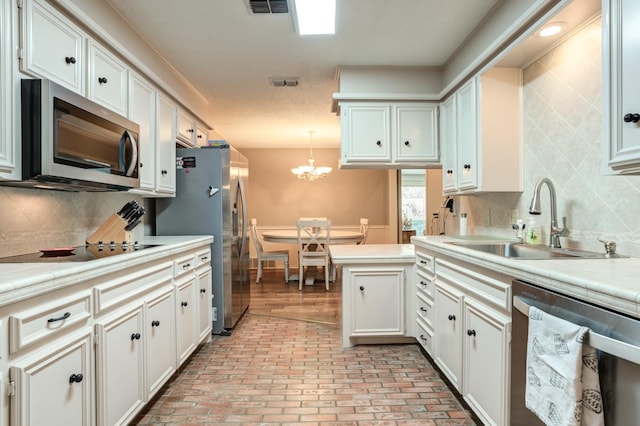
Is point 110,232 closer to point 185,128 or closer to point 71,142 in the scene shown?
point 71,142

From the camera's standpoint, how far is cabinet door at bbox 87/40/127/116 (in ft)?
6.55

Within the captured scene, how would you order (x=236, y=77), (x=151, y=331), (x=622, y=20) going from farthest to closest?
(x=236, y=77) < (x=151, y=331) < (x=622, y=20)

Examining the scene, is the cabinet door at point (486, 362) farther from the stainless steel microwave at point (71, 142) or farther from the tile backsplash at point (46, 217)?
the tile backsplash at point (46, 217)

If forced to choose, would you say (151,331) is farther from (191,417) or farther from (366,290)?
(366,290)

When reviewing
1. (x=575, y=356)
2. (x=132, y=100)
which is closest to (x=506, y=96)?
(x=575, y=356)

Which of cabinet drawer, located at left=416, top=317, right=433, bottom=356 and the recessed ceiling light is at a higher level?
the recessed ceiling light

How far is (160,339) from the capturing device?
2.10 m

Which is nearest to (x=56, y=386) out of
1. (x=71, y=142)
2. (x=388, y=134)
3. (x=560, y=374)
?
(x=71, y=142)

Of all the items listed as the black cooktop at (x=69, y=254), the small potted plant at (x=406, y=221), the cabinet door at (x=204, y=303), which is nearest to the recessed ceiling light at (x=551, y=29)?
the black cooktop at (x=69, y=254)

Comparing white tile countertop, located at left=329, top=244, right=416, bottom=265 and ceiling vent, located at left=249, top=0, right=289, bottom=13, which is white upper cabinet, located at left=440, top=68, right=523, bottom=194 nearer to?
white tile countertop, located at left=329, top=244, right=416, bottom=265

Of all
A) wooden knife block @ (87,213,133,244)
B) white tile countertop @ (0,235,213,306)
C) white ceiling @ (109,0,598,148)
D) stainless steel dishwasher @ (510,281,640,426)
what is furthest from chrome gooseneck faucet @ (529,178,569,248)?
wooden knife block @ (87,213,133,244)

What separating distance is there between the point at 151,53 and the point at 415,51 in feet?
6.60

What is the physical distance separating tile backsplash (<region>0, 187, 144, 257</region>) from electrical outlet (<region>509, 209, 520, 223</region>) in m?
2.81

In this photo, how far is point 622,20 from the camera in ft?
4.09
